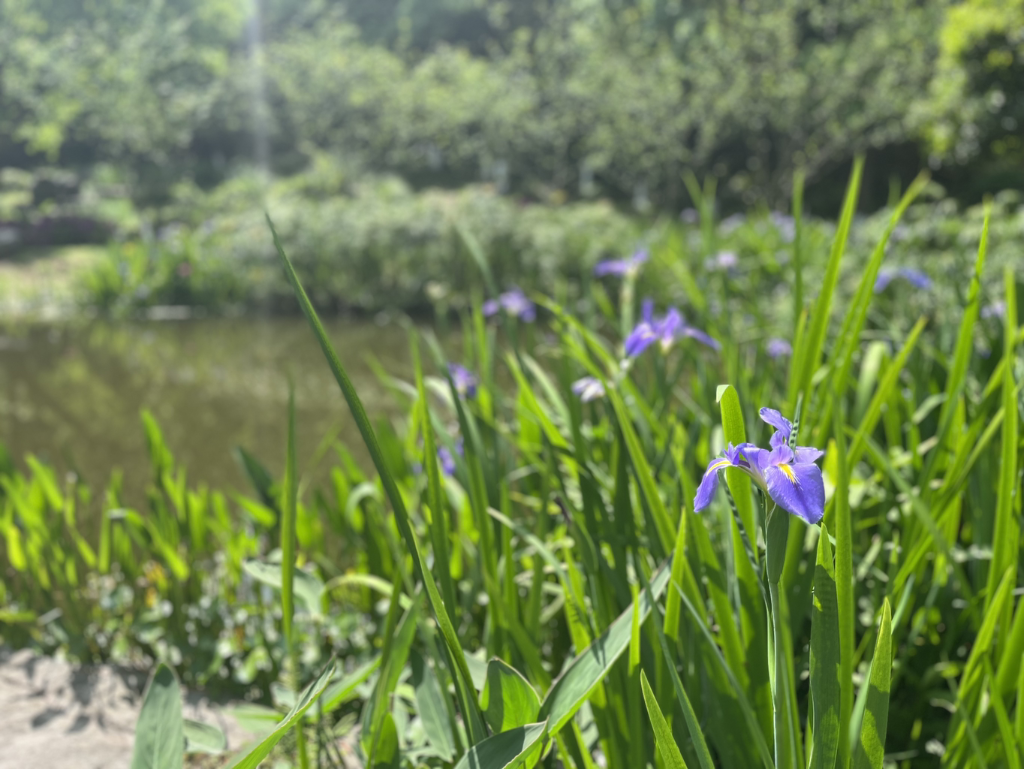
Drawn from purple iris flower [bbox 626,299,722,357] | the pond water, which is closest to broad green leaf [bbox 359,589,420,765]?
purple iris flower [bbox 626,299,722,357]

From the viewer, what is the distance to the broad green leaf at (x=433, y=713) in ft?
2.86

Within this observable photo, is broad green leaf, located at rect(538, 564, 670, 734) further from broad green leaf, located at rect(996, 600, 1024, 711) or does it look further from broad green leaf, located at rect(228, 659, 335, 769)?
broad green leaf, located at rect(996, 600, 1024, 711)

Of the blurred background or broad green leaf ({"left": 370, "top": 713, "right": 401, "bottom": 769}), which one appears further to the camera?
the blurred background

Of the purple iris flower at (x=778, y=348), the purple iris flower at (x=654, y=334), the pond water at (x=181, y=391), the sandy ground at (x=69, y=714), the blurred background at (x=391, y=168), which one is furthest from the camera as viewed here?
the blurred background at (x=391, y=168)

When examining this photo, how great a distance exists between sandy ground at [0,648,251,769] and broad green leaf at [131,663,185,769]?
0.50 meters

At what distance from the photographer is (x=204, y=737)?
0.90m

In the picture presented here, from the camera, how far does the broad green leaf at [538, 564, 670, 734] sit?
707 mm

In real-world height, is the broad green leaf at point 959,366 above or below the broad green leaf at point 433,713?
A: above

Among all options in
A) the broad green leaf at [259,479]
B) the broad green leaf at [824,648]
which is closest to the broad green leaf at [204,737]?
the broad green leaf at [824,648]

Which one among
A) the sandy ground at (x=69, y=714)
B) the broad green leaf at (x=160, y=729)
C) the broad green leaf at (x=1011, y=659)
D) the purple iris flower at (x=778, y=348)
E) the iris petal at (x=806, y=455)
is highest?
the iris petal at (x=806, y=455)

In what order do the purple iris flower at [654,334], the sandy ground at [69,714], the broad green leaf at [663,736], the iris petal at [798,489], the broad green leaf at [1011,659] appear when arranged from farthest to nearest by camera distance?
1. the sandy ground at [69,714]
2. the purple iris flower at [654,334]
3. the broad green leaf at [1011,659]
4. the broad green leaf at [663,736]
5. the iris petal at [798,489]

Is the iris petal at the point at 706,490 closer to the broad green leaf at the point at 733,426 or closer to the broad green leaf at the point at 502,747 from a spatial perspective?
the broad green leaf at the point at 733,426

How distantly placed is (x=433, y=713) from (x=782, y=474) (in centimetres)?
60

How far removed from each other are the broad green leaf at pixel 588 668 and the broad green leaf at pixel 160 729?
0.40 meters
